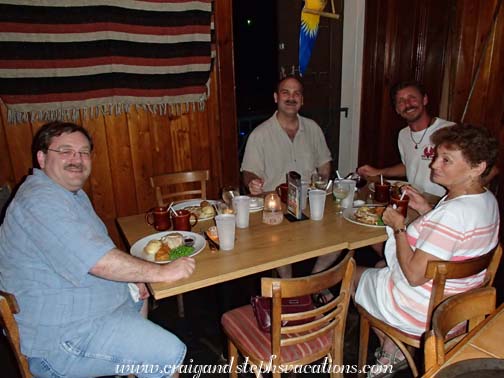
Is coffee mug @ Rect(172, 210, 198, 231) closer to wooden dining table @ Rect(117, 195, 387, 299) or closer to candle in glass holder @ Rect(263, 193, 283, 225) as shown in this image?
wooden dining table @ Rect(117, 195, 387, 299)

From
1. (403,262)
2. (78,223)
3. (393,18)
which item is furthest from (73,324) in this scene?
(393,18)

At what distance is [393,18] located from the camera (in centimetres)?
343

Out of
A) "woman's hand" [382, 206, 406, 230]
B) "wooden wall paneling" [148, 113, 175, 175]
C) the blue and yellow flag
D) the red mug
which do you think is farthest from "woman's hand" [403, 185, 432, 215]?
the blue and yellow flag

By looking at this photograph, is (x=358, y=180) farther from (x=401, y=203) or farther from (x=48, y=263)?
(x=48, y=263)

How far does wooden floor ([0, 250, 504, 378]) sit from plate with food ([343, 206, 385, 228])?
0.69 meters

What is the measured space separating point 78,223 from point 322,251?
3.09 ft

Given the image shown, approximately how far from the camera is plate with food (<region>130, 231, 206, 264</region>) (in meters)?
1.55

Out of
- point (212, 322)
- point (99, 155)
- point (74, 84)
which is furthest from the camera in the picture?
point (99, 155)

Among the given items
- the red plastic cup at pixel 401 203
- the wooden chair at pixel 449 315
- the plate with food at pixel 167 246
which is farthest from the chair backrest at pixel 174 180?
the wooden chair at pixel 449 315

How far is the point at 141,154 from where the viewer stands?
293 centimetres

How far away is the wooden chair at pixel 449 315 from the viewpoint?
955 millimetres

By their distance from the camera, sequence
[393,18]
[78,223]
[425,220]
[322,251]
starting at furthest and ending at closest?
1. [393,18]
2. [322,251]
3. [425,220]
4. [78,223]

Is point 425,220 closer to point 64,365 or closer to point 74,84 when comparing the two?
point 64,365

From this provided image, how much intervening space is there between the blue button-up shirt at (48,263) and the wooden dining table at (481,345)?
1085 millimetres
